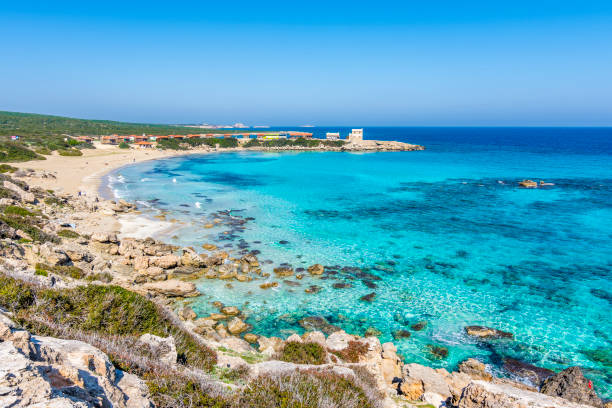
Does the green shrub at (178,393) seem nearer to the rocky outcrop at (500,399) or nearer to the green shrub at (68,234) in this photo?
the rocky outcrop at (500,399)

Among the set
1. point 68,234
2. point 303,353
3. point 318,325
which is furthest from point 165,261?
point 303,353

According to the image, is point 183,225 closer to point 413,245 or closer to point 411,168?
point 413,245

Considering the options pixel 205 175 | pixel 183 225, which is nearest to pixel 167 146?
pixel 205 175

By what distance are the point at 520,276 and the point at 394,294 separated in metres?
8.91

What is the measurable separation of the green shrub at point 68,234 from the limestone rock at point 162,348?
1964 centimetres

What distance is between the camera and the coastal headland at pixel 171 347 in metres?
4.82

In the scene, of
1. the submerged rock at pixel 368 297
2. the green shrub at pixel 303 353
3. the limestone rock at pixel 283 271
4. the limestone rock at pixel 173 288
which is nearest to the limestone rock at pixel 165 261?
the limestone rock at pixel 173 288

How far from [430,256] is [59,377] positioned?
23.3 meters

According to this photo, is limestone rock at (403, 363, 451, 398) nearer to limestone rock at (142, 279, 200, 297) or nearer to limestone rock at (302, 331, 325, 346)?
limestone rock at (302, 331, 325, 346)

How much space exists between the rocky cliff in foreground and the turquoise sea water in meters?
1.34

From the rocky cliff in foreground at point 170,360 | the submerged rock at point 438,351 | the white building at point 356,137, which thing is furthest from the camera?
the white building at point 356,137

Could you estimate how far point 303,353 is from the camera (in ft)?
34.2

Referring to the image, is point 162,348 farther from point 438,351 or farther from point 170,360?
point 438,351

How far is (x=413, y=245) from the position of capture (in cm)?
2628
